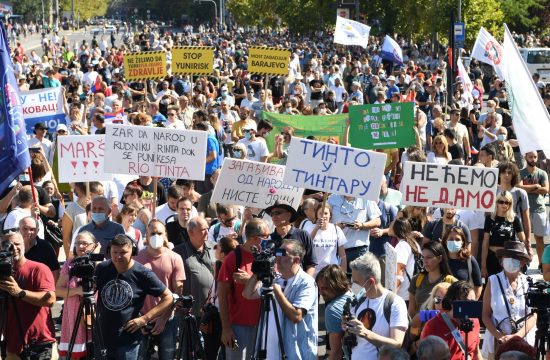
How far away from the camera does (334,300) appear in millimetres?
8125

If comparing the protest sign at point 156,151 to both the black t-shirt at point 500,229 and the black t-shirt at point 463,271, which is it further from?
the black t-shirt at point 463,271

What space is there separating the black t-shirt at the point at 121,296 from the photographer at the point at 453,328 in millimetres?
1888

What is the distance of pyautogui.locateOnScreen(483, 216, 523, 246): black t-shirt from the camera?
1102 cm

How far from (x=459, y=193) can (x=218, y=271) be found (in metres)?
2.48

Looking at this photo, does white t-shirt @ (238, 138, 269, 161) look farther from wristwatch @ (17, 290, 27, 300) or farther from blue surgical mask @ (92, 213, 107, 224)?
wristwatch @ (17, 290, 27, 300)

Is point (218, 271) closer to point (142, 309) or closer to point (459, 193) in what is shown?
point (142, 309)

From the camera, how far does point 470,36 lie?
1586 inches

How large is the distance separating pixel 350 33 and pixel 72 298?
2360 cm

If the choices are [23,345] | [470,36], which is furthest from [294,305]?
[470,36]

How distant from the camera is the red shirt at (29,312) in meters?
8.20

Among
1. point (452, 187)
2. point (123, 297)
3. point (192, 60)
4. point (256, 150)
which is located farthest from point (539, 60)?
point (123, 297)

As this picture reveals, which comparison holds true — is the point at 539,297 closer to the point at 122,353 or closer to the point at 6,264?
the point at 122,353

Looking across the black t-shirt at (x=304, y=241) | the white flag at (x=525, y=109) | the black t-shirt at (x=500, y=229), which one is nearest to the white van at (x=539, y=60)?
the white flag at (x=525, y=109)

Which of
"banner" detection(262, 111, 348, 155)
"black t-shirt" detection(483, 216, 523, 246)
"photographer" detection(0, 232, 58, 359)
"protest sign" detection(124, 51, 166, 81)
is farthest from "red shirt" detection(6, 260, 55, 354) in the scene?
"protest sign" detection(124, 51, 166, 81)
